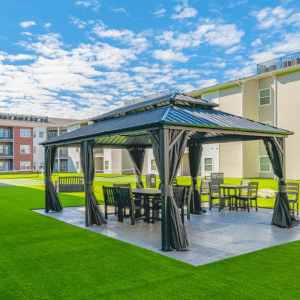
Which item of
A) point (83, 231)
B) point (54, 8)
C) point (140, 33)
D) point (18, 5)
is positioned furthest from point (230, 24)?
point (83, 231)

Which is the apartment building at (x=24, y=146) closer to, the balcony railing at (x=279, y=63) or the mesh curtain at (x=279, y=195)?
the balcony railing at (x=279, y=63)

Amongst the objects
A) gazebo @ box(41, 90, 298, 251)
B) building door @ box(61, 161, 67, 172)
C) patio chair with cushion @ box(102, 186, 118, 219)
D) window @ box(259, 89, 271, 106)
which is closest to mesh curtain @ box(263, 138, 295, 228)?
gazebo @ box(41, 90, 298, 251)

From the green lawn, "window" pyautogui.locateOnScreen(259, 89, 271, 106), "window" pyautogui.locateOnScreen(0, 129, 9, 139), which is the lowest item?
the green lawn

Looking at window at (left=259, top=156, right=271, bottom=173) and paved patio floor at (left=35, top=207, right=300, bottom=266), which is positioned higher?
window at (left=259, top=156, right=271, bottom=173)

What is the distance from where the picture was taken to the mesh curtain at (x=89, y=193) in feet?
35.4

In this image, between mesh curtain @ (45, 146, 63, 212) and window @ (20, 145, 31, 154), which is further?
window @ (20, 145, 31, 154)

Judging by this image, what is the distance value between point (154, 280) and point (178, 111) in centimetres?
495

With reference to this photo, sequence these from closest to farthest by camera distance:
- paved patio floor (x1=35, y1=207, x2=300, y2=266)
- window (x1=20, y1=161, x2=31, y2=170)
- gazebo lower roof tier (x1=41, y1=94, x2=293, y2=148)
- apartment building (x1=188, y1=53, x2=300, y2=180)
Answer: paved patio floor (x1=35, y1=207, x2=300, y2=266)
gazebo lower roof tier (x1=41, y1=94, x2=293, y2=148)
apartment building (x1=188, y1=53, x2=300, y2=180)
window (x1=20, y1=161, x2=31, y2=170)

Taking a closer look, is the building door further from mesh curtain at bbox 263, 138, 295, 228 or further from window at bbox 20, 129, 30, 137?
mesh curtain at bbox 263, 138, 295, 228

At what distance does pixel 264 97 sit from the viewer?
3148 cm

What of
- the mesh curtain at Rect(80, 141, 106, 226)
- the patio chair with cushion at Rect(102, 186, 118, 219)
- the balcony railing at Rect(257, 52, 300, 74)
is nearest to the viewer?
the mesh curtain at Rect(80, 141, 106, 226)

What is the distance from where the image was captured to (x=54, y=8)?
1548cm

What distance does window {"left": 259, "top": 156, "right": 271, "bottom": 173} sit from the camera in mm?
Result: 31766

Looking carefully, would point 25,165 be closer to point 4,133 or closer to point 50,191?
point 4,133
